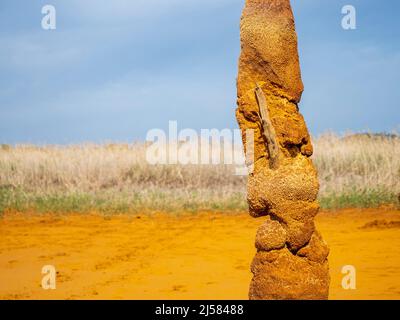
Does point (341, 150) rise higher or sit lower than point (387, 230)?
higher

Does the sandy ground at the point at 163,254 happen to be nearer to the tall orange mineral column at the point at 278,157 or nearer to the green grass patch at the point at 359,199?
the green grass patch at the point at 359,199

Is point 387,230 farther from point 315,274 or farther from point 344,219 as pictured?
point 315,274

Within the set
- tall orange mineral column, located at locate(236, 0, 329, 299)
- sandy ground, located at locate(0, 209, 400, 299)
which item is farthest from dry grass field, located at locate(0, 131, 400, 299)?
tall orange mineral column, located at locate(236, 0, 329, 299)

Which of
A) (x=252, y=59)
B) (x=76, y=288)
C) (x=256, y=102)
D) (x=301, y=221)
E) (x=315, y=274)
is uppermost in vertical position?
(x=252, y=59)

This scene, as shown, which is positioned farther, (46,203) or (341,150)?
(341,150)

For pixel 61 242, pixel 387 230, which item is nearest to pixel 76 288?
pixel 61 242

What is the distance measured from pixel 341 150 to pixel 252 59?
47.4 ft

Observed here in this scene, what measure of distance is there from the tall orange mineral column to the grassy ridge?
8773 mm

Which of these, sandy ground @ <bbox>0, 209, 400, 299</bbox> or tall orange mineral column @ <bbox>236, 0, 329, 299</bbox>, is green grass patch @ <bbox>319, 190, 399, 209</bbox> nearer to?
sandy ground @ <bbox>0, 209, 400, 299</bbox>

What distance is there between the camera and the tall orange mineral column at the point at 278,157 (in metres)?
4.52

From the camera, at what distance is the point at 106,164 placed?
18328 millimetres

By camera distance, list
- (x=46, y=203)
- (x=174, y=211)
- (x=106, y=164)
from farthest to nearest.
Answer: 1. (x=106, y=164)
2. (x=46, y=203)
3. (x=174, y=211)

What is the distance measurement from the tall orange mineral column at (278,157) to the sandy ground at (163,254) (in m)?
2.08

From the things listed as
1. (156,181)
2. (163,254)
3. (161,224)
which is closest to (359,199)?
(161,224)
